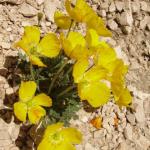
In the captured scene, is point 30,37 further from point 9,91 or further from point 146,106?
point 146,106

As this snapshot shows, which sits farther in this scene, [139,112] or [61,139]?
[139,112]

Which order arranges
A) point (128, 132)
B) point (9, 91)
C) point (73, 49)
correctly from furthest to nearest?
point (128, 132), point (9, 91), point (73, 49)

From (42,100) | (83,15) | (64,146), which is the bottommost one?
(64,146)

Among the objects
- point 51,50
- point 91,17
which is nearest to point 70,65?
point 51,50

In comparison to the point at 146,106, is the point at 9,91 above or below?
above

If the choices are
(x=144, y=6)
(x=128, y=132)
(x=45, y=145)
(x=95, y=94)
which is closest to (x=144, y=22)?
(x=144, y=6)

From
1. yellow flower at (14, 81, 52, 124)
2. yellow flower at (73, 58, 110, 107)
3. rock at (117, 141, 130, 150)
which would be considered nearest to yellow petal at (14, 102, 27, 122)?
yellow flower at (14, 81, 52, 124)

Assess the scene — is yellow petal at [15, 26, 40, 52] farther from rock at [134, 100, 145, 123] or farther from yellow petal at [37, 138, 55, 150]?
rock at [134, 100, 145, 123]
